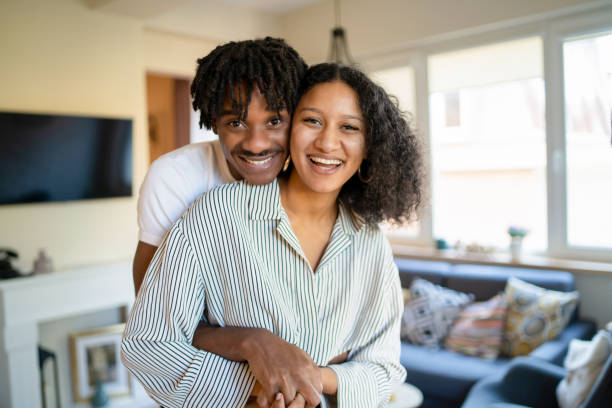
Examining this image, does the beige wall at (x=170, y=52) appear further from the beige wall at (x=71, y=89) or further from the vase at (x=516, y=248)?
the vase at (x=516, y=248)

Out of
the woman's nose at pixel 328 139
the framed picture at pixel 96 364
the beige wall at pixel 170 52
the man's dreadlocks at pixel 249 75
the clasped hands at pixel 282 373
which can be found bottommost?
the framed picture at pixel 96 364

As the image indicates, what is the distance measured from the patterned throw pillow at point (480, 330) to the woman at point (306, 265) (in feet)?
7.58

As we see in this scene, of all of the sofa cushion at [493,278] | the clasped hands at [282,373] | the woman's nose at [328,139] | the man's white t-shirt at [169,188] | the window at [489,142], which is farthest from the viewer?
the window at [489,142]

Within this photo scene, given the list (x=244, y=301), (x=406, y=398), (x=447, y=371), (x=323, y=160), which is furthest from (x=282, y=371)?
(x=447, y=371)

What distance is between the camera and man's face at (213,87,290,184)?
1.15m

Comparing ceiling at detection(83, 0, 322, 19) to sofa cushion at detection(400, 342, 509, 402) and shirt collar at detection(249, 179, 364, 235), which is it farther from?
sofa cushion at detection(400, 342, 509, 402)

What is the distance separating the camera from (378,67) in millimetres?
4711

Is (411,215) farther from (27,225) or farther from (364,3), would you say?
(364,3)

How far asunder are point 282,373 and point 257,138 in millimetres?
510

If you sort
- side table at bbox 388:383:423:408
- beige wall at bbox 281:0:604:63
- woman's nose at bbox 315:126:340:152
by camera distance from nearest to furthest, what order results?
1. woman's nose at bbox 315:126:340:152
2. side table at bbox 388:383:423:408
3. beige wall at bbox 281:0:604:63

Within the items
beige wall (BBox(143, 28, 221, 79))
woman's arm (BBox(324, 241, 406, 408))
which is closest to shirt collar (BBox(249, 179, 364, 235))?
woman's arm (BBox(324, 241, 406, 408))

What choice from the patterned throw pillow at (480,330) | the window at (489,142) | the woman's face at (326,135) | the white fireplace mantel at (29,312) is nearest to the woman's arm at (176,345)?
the woman's face at (326,135)

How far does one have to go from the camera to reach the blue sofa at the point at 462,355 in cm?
301

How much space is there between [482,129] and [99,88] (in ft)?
9.84
